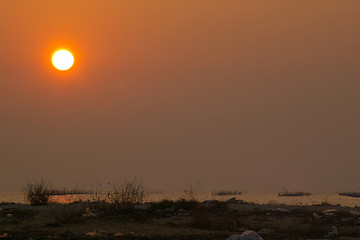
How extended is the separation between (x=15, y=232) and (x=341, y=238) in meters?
7.49

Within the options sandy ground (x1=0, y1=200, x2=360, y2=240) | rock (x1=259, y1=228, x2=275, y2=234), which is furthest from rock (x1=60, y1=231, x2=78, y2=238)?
rock (x1=259, y1=228, x2=275, y2=234)

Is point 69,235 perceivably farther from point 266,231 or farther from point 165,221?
point 266,231

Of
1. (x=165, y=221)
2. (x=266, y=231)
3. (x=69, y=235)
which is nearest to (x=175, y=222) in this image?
(x=165, y=221)

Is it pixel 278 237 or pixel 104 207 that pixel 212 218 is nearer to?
pixel 278 237

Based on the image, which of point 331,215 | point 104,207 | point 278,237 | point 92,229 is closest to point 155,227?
point 92,229

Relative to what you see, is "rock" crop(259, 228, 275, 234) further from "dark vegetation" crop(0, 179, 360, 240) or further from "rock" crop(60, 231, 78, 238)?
"rock" crop(60, 231, 78, 238)

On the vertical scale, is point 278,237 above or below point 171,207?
below

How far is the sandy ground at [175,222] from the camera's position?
32.7ft

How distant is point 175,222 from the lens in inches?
479

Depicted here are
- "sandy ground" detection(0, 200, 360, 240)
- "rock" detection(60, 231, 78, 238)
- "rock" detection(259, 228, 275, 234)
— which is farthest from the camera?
"rock" detection(259, 228, 275, 234)

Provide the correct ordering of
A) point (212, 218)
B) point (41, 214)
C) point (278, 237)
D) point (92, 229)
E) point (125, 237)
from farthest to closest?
point (41, 214), point (212, 218), point (92, 229), point (278, 237), point (125, 237)

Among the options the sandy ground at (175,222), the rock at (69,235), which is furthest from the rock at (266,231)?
the rock at (69,235)

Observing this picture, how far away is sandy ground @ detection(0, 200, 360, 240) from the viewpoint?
32.7ft

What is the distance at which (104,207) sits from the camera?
14.6 meters
